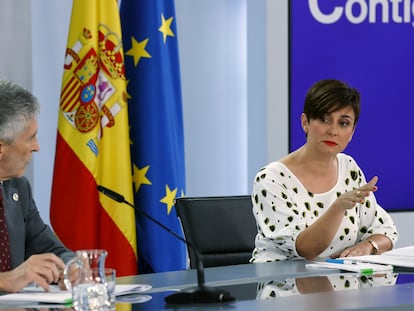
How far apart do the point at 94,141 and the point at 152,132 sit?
0.92ft

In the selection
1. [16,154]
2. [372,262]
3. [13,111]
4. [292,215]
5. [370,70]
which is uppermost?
[370,70]

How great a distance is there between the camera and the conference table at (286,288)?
191 cm

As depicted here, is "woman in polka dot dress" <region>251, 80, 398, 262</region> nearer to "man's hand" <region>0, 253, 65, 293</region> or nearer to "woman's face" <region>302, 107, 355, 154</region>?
"woman's face" <region>302, 107, 355, 154</region>

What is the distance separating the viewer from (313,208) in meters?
3.02

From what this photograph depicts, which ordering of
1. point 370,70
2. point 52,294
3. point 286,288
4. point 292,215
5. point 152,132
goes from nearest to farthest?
point 52,294, point 286,288, point 292,215, point 152,132, point 370,70

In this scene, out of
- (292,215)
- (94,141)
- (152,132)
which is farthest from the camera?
(152,132)

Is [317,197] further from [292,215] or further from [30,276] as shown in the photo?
[30,276]

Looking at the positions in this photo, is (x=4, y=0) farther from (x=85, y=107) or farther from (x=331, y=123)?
(x=331, y=123)

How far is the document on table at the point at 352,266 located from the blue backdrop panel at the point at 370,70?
2145mm

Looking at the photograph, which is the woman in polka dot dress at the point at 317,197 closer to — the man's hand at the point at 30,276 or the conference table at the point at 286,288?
the conference table at the point at 286,288

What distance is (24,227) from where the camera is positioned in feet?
8.82

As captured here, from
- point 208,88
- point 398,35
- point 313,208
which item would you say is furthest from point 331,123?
point 398,35

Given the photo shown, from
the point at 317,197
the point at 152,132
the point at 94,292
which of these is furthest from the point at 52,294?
the point at 152,132

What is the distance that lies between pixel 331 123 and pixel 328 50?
1.87 metres
